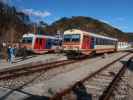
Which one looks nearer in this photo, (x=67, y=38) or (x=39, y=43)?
(x=67, y=38)

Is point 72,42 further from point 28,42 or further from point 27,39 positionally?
point 27,39

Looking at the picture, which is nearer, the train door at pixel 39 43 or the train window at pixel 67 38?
the train window at pixel 67 38

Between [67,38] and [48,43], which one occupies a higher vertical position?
[67,38]

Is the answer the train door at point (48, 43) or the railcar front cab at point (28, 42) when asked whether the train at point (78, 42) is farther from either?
the train door at point (48, 43)

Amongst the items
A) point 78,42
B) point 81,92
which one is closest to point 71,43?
point 78,42

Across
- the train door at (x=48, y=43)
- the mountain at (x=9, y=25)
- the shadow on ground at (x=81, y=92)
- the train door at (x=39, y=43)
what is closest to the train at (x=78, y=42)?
the train door at (x=39, y=43)

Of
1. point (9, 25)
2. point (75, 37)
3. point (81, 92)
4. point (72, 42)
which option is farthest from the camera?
point (9, 25)

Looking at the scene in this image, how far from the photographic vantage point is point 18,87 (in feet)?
34.1

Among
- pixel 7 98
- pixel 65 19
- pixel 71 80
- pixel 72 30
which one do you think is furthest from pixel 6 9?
pixel 65 19

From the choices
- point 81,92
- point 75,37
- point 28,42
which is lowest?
Answer: point 81,92

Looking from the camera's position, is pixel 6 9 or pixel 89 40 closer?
pixel 89 40

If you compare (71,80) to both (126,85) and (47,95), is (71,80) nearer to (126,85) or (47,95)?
(126,85)

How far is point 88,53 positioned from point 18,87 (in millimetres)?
19043

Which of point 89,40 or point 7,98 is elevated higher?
point 89,40
